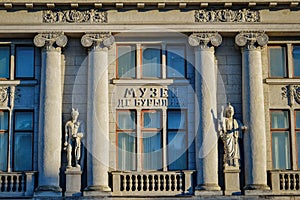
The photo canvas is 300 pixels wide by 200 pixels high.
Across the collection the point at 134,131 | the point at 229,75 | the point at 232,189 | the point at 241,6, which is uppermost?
the point at 241,6

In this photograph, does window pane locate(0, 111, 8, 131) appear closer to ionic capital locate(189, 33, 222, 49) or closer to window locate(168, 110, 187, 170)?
Result: window locate(168, 110, 187, 170)

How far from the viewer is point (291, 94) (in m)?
29.4

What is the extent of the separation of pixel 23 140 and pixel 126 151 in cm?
341

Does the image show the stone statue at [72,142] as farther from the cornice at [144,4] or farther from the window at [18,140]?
the cornice at [144,4]

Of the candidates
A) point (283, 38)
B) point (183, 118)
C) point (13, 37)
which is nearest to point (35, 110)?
point (13, 37)

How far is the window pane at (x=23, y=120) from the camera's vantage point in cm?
2920

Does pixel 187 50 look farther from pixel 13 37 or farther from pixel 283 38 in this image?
pixel 13 37

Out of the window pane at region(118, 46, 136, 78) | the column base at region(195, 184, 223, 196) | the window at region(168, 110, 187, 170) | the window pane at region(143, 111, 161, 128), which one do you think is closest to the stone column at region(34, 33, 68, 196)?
the window pane at region(118, 46, 136, 78)

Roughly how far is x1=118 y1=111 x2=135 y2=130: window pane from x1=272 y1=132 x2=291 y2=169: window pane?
184 inches

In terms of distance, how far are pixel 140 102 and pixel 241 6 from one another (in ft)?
15.2

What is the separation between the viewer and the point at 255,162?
28281 millimetres

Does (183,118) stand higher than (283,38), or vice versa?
(283,38)

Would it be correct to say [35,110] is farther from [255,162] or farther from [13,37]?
[255,162]

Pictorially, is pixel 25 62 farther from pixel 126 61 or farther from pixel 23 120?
pixel 126 61
